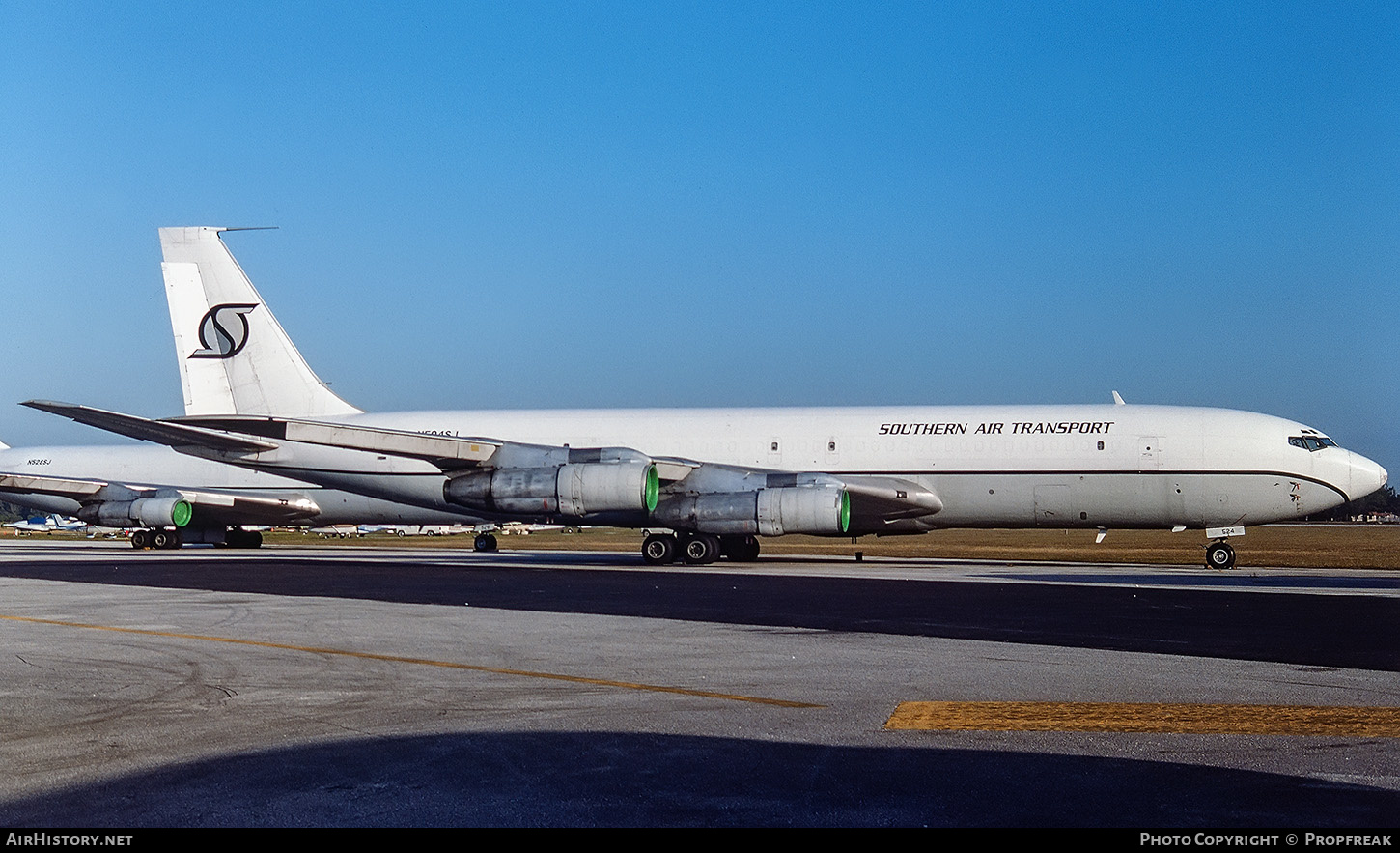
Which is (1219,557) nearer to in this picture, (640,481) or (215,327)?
(640,481)

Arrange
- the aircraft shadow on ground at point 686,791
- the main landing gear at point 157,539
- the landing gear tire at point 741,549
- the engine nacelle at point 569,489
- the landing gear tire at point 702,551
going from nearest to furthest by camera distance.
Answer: the aircraft shadow on ground at point 686,791
the engine nacelle at point 569,489
the landing gear tire at point 702,551
the landing gear tire at point 741,549
the main landing gear at point 157,539

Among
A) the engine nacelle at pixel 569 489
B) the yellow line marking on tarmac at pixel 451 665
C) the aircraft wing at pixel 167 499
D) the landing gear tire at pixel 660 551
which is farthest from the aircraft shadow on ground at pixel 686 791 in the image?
the aircraft wing at pixel 167 499

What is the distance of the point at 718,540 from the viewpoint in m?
33.6

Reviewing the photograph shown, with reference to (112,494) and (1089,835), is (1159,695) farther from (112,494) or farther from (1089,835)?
(112,494)

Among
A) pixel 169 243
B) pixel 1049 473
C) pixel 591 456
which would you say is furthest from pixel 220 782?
pixel 169 243

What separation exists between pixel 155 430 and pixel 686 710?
3007 centimetres

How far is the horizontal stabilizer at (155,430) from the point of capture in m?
31.6

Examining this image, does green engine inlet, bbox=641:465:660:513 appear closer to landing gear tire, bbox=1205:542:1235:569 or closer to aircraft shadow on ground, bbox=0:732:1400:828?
landing gear tire, bbox=1205:542:1235:569

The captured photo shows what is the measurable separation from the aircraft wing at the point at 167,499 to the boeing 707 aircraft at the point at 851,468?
10.2 metres

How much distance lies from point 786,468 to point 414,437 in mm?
10120

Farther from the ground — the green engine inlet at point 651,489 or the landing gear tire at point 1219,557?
the green engine inlet at point 651,489

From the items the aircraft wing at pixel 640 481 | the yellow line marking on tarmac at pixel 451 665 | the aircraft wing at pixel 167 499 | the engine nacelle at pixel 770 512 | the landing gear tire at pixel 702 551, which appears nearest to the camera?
the yellow line marking on tarmac at pixel 451 665

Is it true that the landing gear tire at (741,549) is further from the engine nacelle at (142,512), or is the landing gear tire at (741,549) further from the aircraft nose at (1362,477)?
the engine nacelle at (142,512)

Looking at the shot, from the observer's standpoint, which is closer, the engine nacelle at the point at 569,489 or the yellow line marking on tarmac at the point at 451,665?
the yellow line marking on tarmac at the point at 451,665
